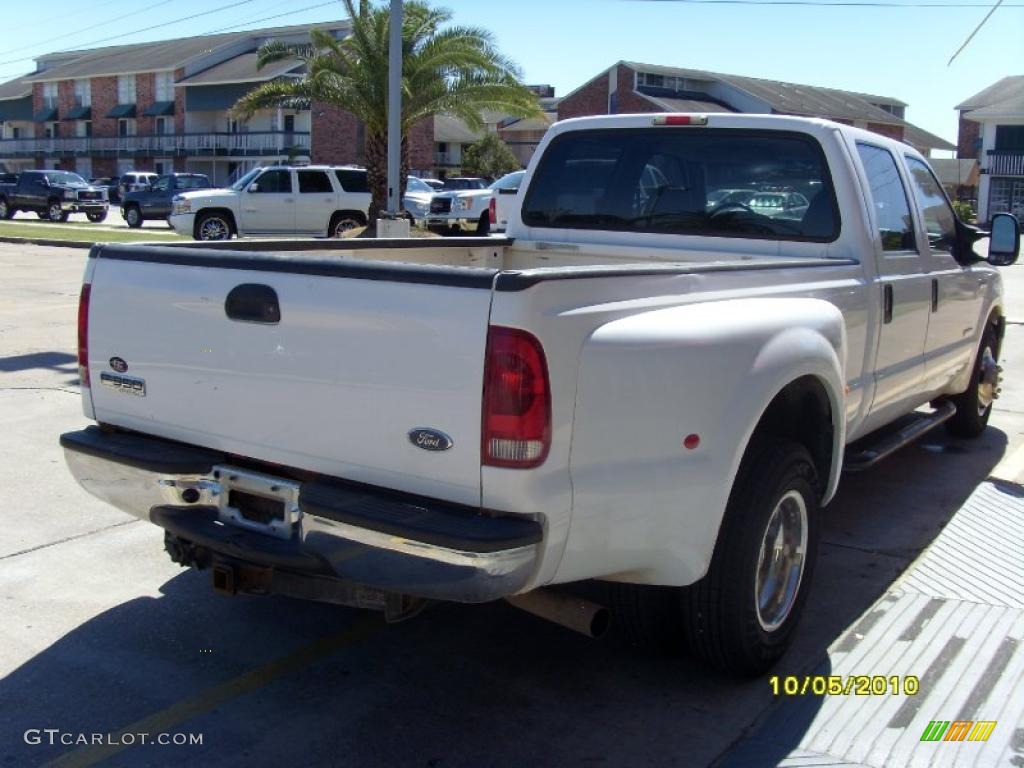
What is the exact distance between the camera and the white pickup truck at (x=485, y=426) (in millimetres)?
2998

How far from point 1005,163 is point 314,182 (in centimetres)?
3923

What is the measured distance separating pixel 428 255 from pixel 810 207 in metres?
1.82

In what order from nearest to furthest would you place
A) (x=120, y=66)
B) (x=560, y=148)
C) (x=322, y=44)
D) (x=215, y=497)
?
1. (x=215, y=497)
2. (x=560, y=148)
3. (x=322, y=44)
4. (x=120, y=66)

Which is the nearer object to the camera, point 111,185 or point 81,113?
point 111,185

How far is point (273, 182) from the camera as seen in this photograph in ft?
82.7

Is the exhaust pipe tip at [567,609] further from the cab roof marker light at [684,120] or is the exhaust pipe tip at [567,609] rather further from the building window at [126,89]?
the building window at [126,89]

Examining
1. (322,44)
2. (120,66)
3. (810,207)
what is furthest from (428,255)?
(120,66)

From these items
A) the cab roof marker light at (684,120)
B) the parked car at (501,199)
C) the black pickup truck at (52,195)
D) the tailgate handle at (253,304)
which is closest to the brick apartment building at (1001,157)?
the parked car at (501,199)

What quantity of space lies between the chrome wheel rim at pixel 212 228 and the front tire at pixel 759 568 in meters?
22.4

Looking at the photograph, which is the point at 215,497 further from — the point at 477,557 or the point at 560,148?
the point at 560,148

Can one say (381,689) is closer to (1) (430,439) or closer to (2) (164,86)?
(1) (430,439)

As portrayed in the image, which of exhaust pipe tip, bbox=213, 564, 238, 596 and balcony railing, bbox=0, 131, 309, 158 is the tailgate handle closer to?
exhaust pipe tip, bbox=213, 564, 238, 596

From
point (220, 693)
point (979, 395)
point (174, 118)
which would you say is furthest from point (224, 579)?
point (174, 118)

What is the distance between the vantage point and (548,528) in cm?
304
